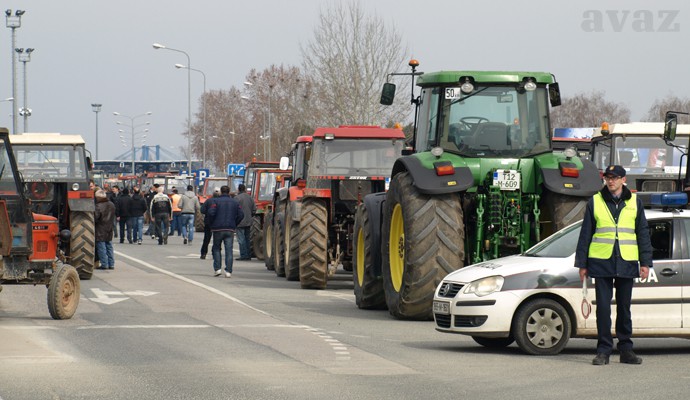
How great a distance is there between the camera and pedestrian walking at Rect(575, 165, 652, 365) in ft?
40.6

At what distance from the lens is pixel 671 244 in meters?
13.2

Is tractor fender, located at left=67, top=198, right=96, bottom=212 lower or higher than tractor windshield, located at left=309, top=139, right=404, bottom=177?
lower

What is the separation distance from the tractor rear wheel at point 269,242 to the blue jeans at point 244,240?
3.33 m

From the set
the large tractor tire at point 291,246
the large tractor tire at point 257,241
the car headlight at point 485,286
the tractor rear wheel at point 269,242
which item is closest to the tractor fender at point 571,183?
the car headlight at point 485,286

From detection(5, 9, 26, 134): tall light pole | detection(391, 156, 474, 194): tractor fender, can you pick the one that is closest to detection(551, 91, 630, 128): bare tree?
detection(5, 9, 26, 134): tall light pole

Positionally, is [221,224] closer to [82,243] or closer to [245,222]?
[82,243]

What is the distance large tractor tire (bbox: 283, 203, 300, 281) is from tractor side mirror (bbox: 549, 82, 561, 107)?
23.4 feet

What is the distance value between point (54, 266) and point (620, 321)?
Answer: 7.50m

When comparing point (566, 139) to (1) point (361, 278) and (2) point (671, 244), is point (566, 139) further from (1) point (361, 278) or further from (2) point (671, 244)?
(2) point (671, 244)

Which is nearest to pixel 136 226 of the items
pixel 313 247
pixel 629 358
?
pixel 313 247

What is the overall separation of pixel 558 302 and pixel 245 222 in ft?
63.6

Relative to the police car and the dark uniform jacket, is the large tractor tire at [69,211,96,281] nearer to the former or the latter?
the police car

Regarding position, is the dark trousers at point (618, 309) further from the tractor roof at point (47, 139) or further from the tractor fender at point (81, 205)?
the tractor roof at point (47, 139)

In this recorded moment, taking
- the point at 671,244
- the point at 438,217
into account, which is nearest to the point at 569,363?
the point at 671,244
